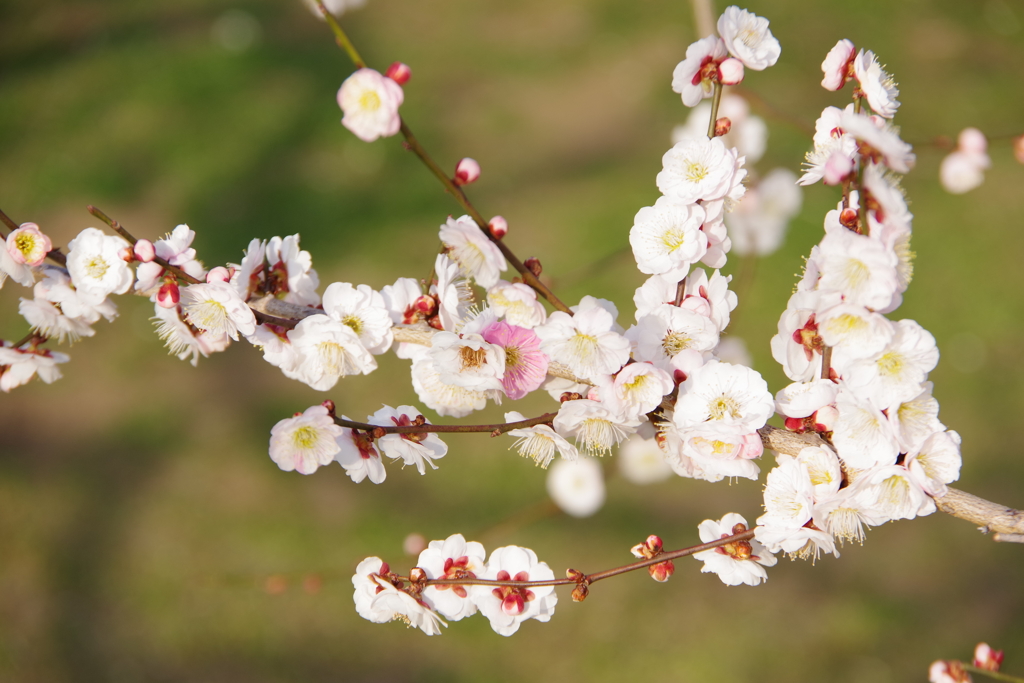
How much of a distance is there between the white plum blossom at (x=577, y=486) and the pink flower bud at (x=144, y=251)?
6.31ft

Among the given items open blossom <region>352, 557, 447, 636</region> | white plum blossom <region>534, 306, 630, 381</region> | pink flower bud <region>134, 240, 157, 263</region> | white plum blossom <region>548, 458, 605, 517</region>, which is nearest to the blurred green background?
white plum blossom <region>548, 458, 605, 517</region>

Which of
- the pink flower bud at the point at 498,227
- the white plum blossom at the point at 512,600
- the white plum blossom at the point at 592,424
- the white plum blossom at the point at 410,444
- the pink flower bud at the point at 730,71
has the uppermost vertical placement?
the pink flower bud at the point at 730,71

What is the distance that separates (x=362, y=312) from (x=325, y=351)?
71 millimetres

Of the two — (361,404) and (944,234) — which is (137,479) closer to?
(361,404)

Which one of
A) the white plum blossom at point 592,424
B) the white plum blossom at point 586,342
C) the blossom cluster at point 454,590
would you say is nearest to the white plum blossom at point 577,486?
the blossom cluster at point 454,590

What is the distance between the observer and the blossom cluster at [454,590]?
39.4 inches

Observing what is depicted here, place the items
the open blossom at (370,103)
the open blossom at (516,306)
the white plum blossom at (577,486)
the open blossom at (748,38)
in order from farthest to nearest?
the white plum blossom at (577,486), the open blossom at (748,38), the open blossom at (516,306), the open blossom at (370,103)

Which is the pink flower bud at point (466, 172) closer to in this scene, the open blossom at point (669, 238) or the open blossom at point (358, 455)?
the open blossom at point (669, 238)

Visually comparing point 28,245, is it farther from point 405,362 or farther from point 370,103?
point 405,362

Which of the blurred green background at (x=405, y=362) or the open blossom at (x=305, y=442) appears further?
the blurred green background at (x=405, y=362)

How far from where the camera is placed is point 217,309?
0.94m

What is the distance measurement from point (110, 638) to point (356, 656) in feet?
2.96

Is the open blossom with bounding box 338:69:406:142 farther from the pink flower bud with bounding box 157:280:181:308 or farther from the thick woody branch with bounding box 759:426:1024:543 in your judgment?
the thick woody branch with bounding box 759:426:1024:543

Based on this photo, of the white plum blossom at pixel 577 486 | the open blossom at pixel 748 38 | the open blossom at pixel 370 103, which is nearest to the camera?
the open blossom at pixel 370 103
